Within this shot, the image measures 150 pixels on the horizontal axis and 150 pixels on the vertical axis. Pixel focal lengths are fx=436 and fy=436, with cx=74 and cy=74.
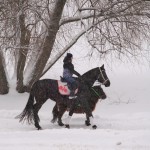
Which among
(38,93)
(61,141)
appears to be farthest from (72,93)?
(61,141)

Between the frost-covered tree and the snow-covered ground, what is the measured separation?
1535mm

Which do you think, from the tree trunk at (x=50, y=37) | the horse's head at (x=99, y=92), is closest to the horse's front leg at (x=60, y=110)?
the horse's head at (x=99, y=92)

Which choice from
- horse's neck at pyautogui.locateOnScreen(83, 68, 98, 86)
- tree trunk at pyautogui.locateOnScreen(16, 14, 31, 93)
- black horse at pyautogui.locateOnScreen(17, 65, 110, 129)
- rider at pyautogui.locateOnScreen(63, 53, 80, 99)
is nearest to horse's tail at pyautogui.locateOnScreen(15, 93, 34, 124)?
black horse at pyautogui.locateOnScreen(17, 65, 110, 129)

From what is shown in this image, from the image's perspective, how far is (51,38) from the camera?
635 inches

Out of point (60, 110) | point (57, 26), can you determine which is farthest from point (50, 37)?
point (60, 110)

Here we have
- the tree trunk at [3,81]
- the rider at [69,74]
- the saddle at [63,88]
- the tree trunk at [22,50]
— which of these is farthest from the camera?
the tree trunk at [3,81]

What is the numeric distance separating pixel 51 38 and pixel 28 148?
855 centimetres

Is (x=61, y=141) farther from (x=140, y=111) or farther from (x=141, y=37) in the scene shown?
(x=141, y=37)

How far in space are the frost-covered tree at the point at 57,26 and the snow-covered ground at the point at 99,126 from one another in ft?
5.04

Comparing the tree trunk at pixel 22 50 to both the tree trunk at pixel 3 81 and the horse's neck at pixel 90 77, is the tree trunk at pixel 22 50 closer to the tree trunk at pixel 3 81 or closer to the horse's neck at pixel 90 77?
the tree trunk at pixel 3 81

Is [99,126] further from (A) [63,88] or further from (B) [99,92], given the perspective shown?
(A) [63,88]

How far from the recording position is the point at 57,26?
15898mm

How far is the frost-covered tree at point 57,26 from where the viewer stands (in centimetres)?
1395

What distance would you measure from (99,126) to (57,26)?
5.15 meters
